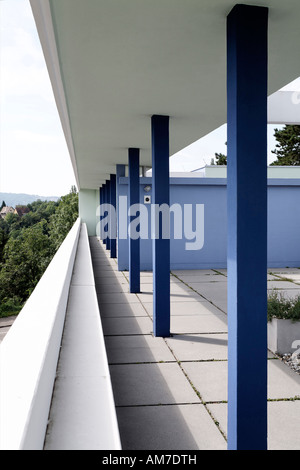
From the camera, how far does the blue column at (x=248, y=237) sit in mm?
2811

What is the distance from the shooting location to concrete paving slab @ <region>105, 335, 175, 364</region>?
4953mm

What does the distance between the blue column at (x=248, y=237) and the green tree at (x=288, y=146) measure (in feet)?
129

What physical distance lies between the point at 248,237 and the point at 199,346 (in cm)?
294

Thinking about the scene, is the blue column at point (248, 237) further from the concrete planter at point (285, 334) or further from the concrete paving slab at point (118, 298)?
the concrete paving slab at point (118, 298)

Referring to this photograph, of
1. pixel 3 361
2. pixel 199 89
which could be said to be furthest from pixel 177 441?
pixel 199 89

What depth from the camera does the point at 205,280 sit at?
10500mm

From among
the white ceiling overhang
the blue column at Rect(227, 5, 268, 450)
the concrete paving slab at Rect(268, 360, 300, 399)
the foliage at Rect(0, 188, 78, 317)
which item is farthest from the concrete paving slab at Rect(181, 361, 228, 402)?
the foliage at Rect(0, 188, 78, 317)

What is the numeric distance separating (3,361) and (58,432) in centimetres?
41

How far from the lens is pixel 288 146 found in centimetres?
4175

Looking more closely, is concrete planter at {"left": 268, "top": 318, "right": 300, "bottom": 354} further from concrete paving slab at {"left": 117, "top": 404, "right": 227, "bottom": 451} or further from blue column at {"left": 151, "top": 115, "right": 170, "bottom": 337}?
concrete paving slab at {"left": 117, "top": 404, "right": 227, "bottom": 451}

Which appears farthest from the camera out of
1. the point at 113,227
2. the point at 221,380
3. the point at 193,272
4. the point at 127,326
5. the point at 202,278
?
the point at 113,227

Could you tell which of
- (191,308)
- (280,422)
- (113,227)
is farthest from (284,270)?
(280,422)

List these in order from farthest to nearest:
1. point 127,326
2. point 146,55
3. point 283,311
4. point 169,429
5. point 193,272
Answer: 1. point 193,272
2. point 127,326
3. point 283,311
4. point 146,55
5. point 169,429

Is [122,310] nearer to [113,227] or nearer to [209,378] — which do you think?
[209,378]
